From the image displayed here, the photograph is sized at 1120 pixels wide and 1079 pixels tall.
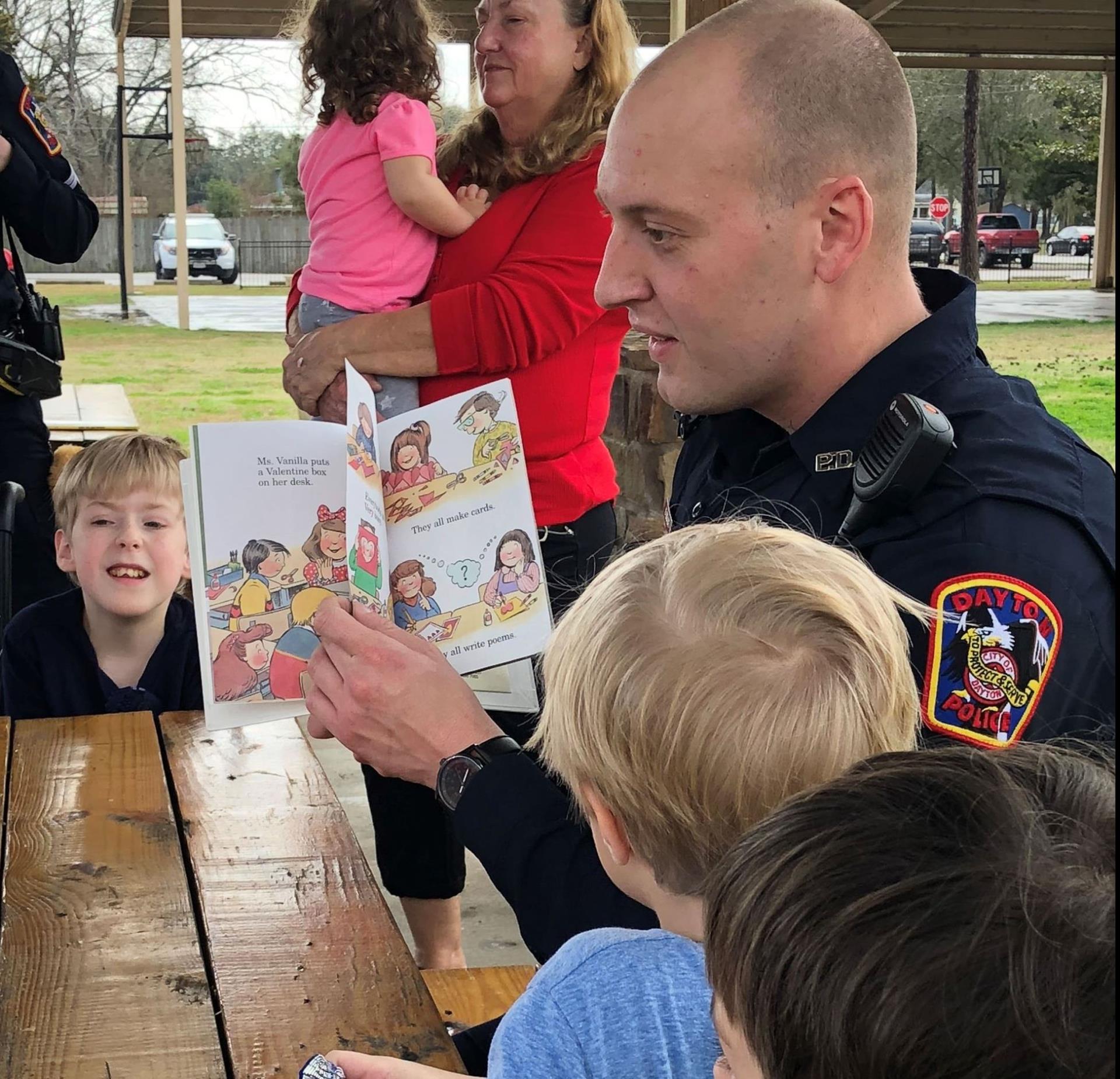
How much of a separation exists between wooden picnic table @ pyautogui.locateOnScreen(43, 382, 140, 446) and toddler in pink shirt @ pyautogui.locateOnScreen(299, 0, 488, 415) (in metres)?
1.54

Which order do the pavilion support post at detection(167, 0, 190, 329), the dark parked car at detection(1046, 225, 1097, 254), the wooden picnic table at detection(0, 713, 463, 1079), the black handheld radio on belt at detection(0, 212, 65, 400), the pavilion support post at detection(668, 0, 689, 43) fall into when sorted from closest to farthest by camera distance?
the wooden picnic table at detection(0, 713, 463, 1079) < the black handheld radio on belt at detection(0, 212, 65, 400) < the pavilion support post at detection(668, 0, 689, 43) < the pavilion support post at detection(167, 0, 190, 329) < the dark parked car at detection(1046, 225, 1097, 254)

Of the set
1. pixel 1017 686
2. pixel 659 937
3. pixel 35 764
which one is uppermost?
pixel 1017 686

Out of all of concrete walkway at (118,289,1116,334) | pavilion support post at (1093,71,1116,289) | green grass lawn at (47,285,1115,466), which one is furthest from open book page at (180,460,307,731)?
concrete walkway at (118,289,1116,334)

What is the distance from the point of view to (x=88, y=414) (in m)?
5.29

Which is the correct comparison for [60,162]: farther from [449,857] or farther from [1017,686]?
[1017,686]

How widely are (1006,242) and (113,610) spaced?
31.3 ft

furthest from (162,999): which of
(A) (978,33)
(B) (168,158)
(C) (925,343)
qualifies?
(A) (978,33)

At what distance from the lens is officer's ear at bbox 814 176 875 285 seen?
1.47m

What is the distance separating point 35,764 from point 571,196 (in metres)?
1.17

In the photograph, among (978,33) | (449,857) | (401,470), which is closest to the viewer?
(401,470)

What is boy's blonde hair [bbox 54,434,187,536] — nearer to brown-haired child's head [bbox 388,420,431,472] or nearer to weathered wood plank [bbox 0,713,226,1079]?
weathered wood plank [bbox 0,713,226,1079]

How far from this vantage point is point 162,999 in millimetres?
Answer: 1292

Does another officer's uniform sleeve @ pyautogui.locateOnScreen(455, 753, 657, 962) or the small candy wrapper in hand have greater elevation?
another officer's uniform sleeve @ pyautogui.locateOnScreen(455, 753, 657, 962)

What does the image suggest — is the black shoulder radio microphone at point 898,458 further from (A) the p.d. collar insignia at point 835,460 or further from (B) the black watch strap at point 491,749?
(B) the black watch strap at point 491,749
